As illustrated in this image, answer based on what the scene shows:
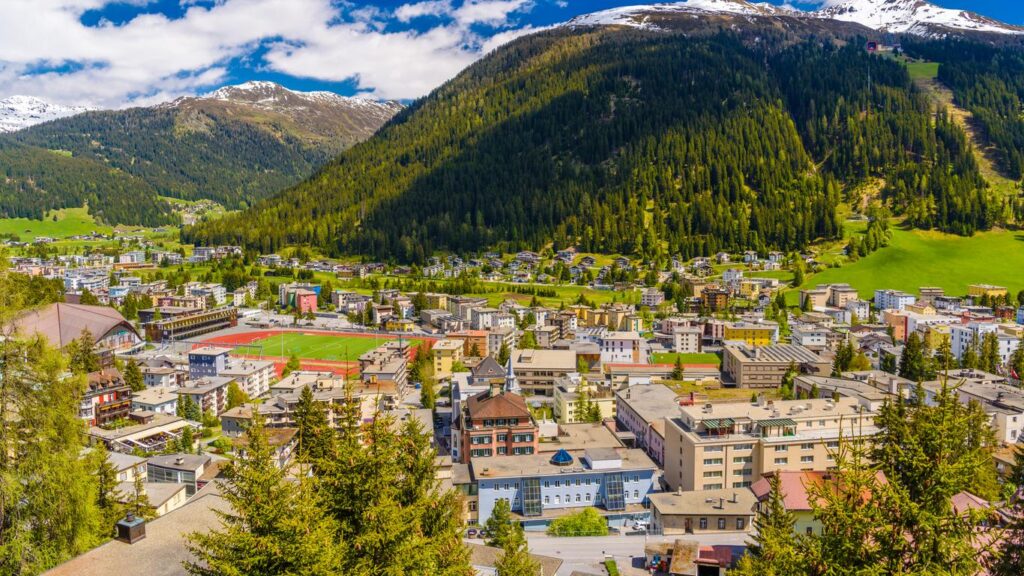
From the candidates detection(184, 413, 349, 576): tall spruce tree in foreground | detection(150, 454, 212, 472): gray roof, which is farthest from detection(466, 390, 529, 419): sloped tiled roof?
detection(184, 413, 349, 576): tall spruce tree in foreground

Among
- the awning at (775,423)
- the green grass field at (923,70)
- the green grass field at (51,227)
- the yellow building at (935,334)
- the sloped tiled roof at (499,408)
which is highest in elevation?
the green grass field at (923,70)

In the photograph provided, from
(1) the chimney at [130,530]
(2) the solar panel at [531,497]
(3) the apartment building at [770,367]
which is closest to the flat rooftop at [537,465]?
(2) the solar panel at [531,497]

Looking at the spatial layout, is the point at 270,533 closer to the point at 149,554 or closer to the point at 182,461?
the point at 149,554

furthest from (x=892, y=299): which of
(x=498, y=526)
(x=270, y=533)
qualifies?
(x=270, y=533)

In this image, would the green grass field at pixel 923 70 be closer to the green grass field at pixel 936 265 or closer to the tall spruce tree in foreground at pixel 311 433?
the green grass field at pixel 936 265

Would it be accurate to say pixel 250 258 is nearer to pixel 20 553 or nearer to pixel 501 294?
pixel 501 294

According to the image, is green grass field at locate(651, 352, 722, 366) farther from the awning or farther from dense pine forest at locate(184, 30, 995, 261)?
dense pine forest at locate(184, 30, 995, 261)
